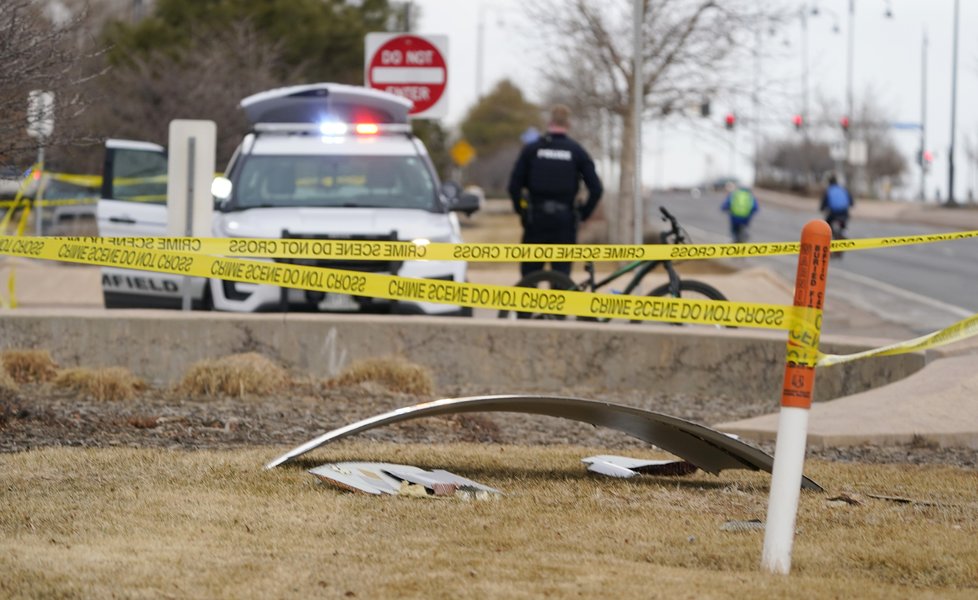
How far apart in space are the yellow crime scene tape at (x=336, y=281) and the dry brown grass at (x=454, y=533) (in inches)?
26.0

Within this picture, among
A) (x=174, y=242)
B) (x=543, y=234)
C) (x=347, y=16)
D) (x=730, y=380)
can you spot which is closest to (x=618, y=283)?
(x=543, y=234)

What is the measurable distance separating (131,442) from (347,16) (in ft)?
126

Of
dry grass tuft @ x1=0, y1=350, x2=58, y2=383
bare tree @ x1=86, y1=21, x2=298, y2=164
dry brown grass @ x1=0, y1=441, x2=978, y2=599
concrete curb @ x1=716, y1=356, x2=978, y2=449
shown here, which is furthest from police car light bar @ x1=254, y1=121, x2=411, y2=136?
bare tree @ x1=86, y1=21, x2=298, y2=164

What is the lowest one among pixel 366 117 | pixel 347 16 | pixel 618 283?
pixel 618 283

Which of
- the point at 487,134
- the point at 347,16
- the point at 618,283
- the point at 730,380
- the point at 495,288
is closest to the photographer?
the point at 495,288

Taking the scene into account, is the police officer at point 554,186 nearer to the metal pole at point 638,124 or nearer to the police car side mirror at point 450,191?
the police car side mirror at point 450,191

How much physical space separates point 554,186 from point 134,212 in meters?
4.95

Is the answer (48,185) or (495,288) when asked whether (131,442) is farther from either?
(48,185)

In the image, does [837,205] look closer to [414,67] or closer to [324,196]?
[414,67]

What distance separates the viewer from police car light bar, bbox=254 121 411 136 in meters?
12.8

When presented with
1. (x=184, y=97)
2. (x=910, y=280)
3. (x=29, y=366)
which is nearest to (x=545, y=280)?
(x=29, y=366)

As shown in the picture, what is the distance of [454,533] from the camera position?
5184mm

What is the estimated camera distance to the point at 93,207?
2920cm

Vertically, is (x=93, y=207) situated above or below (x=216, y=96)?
below
